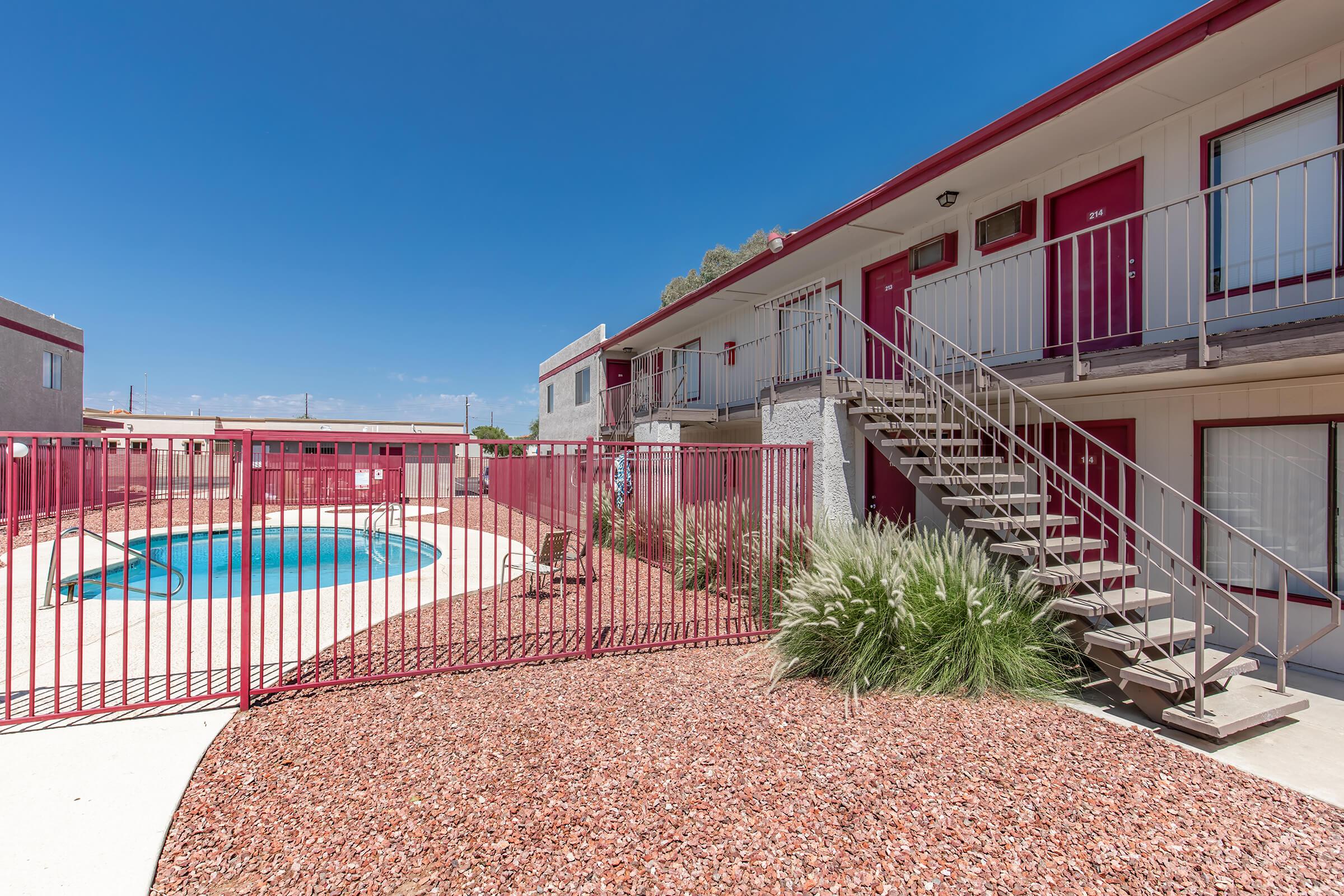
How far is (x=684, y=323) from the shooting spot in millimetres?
15344

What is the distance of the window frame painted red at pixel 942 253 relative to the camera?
8.16 meters

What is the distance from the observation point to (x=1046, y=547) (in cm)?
485

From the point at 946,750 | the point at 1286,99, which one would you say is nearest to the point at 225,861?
the point at 946,750

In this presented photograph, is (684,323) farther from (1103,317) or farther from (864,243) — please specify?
(1103,317)

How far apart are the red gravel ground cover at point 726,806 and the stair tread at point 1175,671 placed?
0.40 meters

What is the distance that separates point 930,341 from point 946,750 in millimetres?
6144

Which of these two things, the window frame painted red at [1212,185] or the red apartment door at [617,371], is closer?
the window frame painted red at [1212,185]

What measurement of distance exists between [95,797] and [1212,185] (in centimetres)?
958

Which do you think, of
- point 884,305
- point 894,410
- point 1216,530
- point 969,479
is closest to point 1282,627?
point 969,479

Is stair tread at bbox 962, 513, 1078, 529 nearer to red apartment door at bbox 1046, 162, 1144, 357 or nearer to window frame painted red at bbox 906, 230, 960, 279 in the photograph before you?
red apartment door at bbox 1046, 162, 1144, 357

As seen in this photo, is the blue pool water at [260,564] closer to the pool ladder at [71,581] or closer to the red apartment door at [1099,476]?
the pool ladder at [71,581]

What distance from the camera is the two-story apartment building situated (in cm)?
471

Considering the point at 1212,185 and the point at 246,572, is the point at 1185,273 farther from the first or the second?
the point at 246,572

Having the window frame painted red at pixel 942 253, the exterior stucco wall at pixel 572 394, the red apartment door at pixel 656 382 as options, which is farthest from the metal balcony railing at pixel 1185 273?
Result: the exterior stucco wall at pixel 572 394
